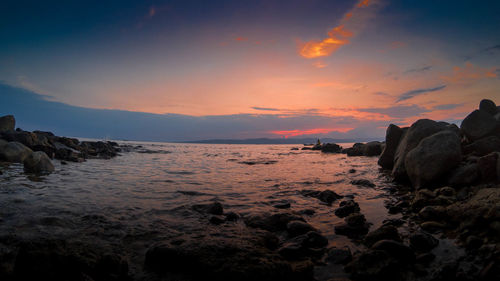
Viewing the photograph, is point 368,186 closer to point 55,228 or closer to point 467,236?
point 467,236

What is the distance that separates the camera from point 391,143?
16594 mm

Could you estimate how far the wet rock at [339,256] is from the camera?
4133 mm

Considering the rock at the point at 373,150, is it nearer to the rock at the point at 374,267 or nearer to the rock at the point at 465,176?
the rock at the point at 465,176

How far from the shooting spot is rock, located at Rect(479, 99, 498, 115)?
48.2 feet

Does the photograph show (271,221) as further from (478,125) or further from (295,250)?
(478,125)

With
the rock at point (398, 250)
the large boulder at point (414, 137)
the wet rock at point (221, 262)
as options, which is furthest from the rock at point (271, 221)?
the large boulder at point (414, 137)

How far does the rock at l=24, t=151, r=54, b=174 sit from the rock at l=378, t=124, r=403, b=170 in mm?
22322

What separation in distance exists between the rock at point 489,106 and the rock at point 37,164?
27.8 m

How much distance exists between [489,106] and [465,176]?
437 inches

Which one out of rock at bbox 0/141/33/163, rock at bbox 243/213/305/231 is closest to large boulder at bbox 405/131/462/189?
rock at bbox 243/213/305/231

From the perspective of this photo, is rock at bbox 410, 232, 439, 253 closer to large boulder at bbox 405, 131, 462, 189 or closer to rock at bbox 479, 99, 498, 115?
large boulder at bbox 405, 131, 462, 189

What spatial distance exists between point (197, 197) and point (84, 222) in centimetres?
400

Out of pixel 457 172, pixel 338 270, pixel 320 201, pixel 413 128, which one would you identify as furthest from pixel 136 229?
pixel 413 128

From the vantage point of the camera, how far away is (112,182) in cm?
1145
